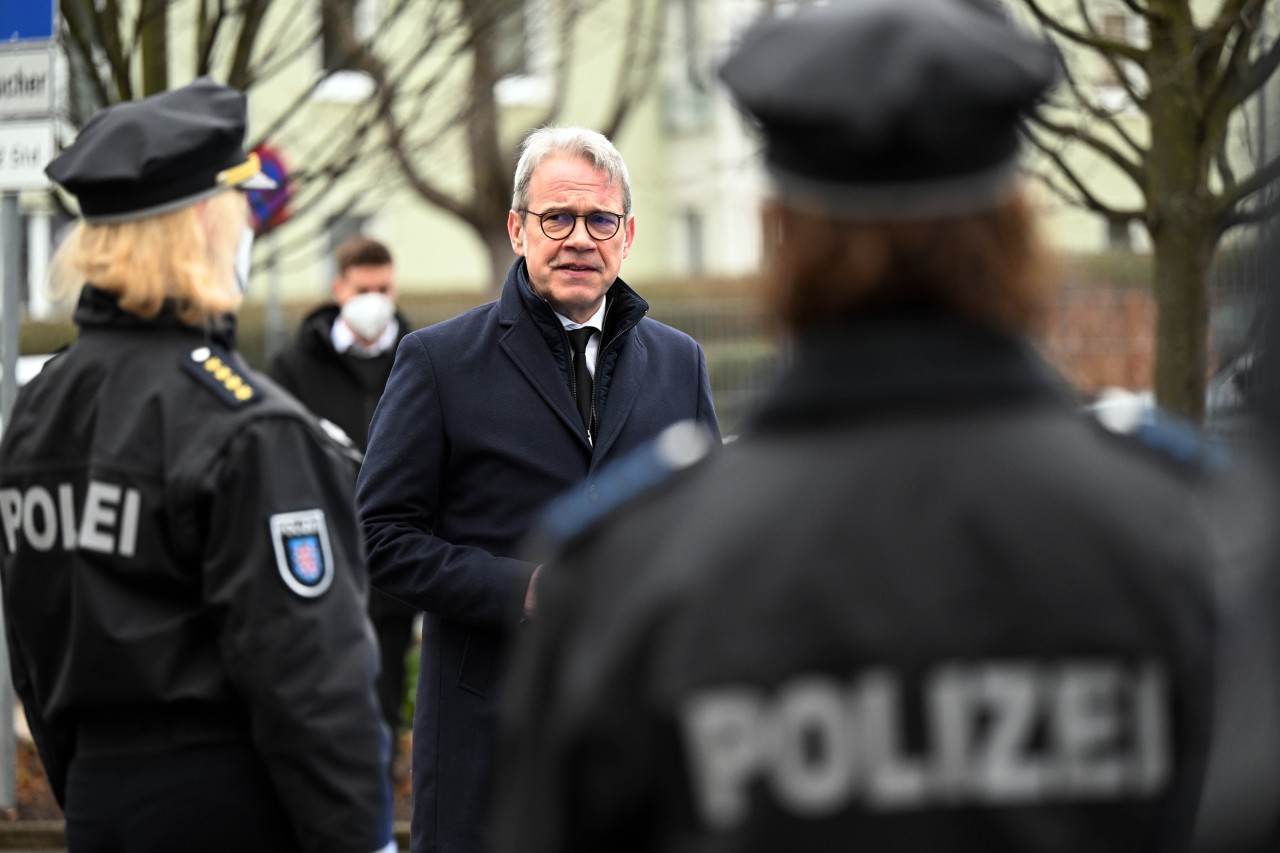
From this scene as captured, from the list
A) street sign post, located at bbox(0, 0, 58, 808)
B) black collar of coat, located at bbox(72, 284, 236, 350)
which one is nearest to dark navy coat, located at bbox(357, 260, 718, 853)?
black collar of coat, located at bbox(72, 284, 236, 350)

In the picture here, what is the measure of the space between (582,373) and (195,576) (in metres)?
1.31

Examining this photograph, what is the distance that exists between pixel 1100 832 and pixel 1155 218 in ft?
17.9

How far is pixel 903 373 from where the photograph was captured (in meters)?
1.71

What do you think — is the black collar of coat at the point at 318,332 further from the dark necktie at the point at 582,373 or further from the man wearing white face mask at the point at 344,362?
the dark necktie at the point at 582,373

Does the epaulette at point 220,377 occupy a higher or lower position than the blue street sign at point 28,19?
lower

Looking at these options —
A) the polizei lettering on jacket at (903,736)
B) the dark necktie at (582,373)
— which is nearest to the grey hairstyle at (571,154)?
the dark necktie at (582,373)

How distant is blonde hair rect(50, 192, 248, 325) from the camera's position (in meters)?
3.12

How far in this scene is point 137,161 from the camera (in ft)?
10.2

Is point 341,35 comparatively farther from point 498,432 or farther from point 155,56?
point 498,432

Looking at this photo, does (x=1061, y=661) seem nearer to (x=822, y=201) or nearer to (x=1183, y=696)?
(x=1183, y=696)

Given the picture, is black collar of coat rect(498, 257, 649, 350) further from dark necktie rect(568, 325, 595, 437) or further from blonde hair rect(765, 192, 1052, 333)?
blonde hair rect(765, 192, 1052, 333)

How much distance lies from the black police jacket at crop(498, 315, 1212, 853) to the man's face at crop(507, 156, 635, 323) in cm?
242

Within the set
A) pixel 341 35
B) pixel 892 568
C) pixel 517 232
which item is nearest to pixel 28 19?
pixel 341 35

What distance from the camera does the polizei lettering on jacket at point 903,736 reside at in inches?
63.6
